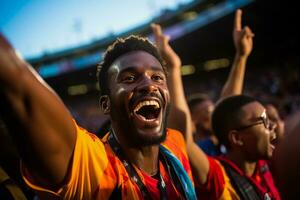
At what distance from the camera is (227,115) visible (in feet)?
8.36

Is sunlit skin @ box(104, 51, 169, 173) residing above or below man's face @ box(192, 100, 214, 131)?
above

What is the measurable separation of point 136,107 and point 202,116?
2.47 meters

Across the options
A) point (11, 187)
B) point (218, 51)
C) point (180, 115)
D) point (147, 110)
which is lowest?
point (11, 187)

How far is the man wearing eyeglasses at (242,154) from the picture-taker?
2.10 metres

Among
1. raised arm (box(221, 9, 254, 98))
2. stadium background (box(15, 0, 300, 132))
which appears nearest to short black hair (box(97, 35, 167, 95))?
raised arm (box(221, 9, 254, 98))

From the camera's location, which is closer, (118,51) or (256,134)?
(118,51)

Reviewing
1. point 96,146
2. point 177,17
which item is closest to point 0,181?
Answer: point 96,146

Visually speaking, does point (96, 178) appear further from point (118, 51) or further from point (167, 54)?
point (167, 54)

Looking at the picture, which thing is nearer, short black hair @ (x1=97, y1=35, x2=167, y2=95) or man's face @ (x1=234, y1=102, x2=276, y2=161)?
short black hair @ (x1=97, y1=35, x2=167, y2=95)

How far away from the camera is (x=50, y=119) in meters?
1.09

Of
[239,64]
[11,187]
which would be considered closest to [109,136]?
[11,187]

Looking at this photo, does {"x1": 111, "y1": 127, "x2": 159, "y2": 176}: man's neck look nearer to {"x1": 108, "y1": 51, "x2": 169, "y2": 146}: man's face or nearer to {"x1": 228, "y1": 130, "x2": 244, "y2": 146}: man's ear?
{"x1": 108, "y1": 51, "x2": 169, "y2": 146}: man's face

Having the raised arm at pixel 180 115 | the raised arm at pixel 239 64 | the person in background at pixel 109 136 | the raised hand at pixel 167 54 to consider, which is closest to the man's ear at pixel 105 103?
the person in background at pixel 109 136

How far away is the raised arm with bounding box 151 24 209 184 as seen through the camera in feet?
6.82
